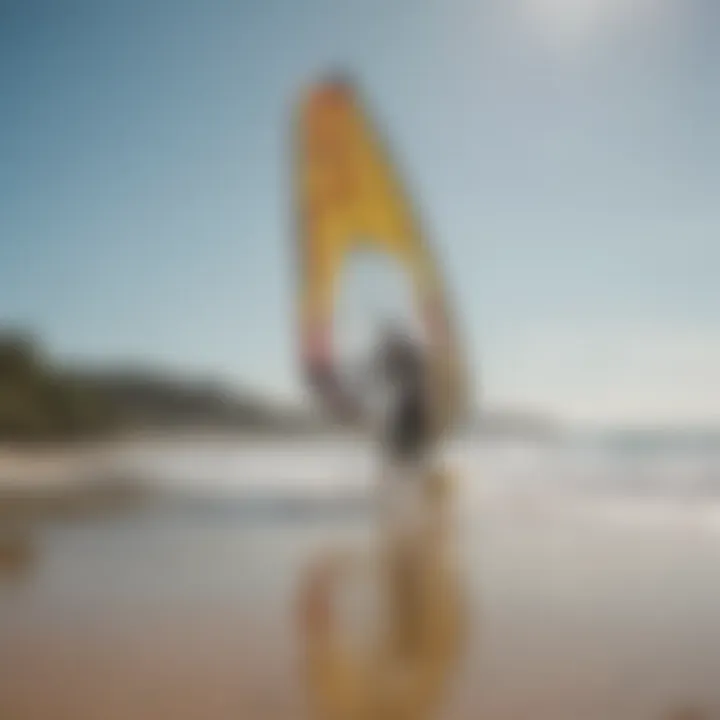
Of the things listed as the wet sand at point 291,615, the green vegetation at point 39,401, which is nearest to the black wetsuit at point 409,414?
the wet sand at point 291,615

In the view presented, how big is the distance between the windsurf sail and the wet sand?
0.28m

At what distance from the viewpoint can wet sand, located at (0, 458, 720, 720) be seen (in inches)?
50.6

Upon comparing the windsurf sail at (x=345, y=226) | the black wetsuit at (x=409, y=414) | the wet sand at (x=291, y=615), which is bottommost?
the wet sand at (x=291, y=615)

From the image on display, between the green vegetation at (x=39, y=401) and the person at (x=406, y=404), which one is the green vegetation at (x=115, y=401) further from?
the person at (x=406, y=404)

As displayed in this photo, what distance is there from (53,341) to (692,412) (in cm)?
117

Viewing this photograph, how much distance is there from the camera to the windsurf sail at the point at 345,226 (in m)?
1.56

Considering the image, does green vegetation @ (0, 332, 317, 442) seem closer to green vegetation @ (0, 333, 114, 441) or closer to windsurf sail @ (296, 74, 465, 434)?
green vegetation @ (0, 333, 114, 441)

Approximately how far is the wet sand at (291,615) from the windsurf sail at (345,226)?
11.0 inches

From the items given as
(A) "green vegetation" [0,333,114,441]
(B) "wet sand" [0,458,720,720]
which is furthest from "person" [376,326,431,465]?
(A) "green vegetation" [0,333,114,441]

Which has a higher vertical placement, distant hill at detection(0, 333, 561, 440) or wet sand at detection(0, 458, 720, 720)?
distant hill at detection(0, 333, 561, 440)

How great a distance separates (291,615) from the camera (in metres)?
1.45

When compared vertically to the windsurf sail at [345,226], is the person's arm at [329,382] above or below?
below

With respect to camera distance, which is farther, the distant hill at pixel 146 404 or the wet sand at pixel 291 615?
the distant hill at pixel 146 404

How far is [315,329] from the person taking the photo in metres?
1.61
